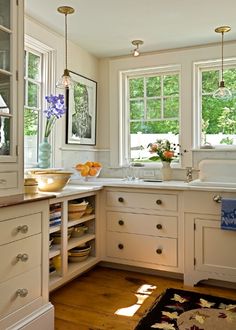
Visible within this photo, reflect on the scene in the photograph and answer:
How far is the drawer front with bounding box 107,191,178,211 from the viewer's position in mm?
2871

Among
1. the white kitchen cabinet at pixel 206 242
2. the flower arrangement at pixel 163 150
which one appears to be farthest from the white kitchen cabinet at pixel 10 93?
the flower arrangement at pixel 163 150

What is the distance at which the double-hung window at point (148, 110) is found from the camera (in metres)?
3.65

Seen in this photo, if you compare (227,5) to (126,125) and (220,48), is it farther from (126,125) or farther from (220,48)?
(126,125)

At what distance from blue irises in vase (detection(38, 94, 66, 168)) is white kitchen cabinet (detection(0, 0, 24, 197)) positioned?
1.01m

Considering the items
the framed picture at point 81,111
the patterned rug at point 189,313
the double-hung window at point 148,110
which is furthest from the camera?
the double-hung window at point 148,110

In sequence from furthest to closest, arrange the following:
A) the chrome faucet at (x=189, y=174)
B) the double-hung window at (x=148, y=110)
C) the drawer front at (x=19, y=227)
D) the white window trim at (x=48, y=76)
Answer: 1. the double-hung window at (x=148, y=110)
2. the chrome faucet at (x=189, y=174)
3. the white window trim at (x=48, y=76)
4. the drawer front at (x=19, y=227)

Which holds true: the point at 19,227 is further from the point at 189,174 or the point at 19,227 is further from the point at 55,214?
the point at 189,174

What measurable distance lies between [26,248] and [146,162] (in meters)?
2.17

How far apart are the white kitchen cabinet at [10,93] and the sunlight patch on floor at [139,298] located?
115cm

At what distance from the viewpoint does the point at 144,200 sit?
9.73ft

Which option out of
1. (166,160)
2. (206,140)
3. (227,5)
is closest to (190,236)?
(166,160)

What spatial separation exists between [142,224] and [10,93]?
5.57 feet

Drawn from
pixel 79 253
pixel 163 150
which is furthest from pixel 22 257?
pixel 163 150

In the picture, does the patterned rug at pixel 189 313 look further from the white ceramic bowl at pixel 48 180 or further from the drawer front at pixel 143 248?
the white ceramic bowl at pixel 48 180
